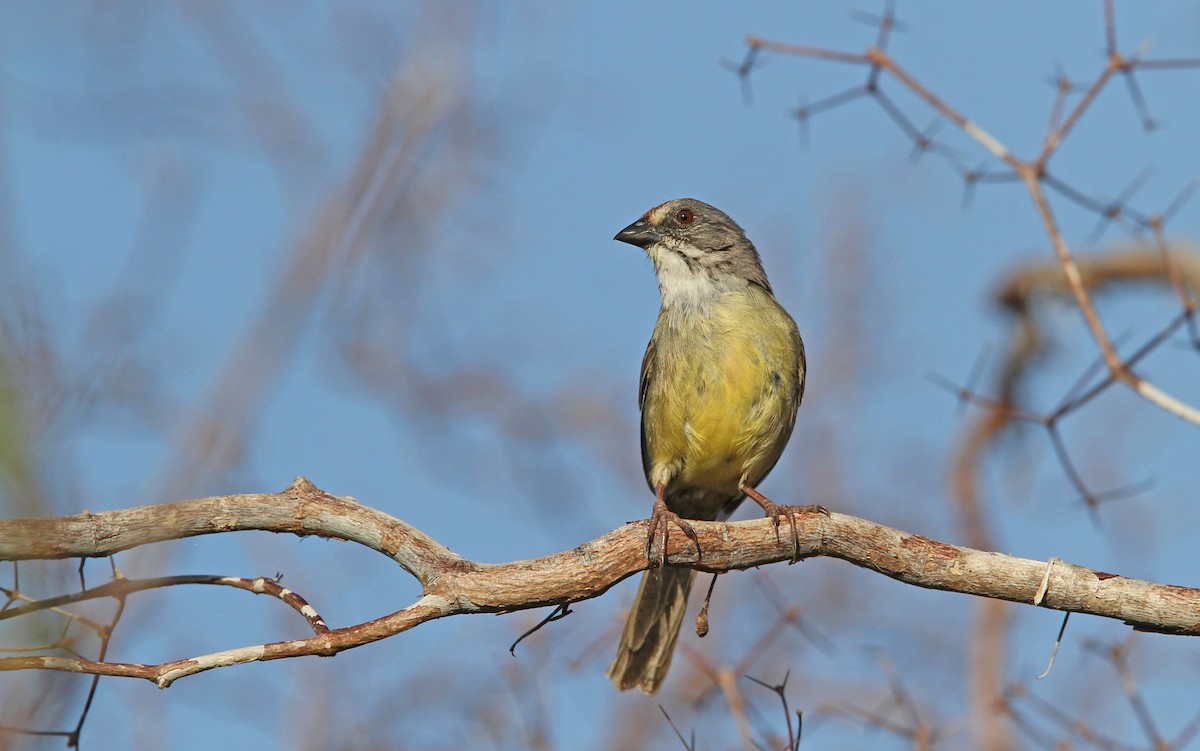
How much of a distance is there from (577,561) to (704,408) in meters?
1.85

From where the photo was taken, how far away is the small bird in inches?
216

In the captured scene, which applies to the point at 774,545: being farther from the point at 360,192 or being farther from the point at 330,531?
the point at 360,192

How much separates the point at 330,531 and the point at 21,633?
2.07m

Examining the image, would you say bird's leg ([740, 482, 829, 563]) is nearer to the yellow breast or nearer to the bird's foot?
the bird's foot

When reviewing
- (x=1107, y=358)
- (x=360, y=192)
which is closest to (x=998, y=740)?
(x=1107, y=358)

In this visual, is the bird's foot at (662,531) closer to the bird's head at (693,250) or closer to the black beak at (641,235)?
the bird's head at (693,250)

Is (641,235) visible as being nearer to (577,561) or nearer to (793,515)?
(793,515)

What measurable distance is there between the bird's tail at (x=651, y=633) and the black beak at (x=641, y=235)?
1.77m

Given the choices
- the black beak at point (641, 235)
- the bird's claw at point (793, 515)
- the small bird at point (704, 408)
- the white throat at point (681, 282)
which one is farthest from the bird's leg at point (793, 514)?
the black beak at point (641, 235)

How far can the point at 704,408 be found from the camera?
18.0 ft

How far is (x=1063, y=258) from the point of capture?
5320 millimetres

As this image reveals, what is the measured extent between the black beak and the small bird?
1.07 feet

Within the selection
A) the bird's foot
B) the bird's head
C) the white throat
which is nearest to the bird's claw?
the bird's foot

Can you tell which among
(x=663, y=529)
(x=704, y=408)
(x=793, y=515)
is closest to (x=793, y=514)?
(x=793, y=515)
